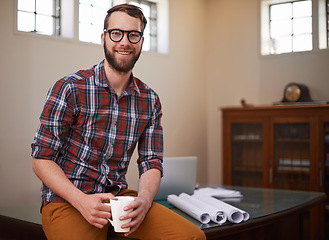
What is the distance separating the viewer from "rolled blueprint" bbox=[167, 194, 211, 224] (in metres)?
2.07

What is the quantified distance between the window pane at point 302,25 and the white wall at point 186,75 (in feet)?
1.07

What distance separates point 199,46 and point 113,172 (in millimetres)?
4463

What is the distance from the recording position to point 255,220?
2.16 metres

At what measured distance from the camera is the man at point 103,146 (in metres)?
1.58

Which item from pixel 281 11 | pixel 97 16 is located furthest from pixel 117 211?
pixel 281 11

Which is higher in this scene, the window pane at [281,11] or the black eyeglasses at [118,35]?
the window pane at [281,11]

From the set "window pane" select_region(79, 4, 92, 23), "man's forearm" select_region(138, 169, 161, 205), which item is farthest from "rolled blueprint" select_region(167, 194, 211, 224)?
"window pane" select_region(79, 4, 92, 23)

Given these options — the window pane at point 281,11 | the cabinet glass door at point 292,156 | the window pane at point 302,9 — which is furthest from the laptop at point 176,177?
the window pane at point 281,11

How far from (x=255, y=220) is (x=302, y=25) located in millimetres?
3757

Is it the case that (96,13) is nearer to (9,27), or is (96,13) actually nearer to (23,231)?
(9,27)

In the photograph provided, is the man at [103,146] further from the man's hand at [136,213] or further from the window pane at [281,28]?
the window pane at [281,28]

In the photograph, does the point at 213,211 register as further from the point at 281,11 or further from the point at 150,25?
the point at 281,11

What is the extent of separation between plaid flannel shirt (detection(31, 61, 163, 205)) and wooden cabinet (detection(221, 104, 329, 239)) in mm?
3121

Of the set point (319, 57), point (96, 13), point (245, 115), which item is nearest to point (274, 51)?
point (319, 57)
